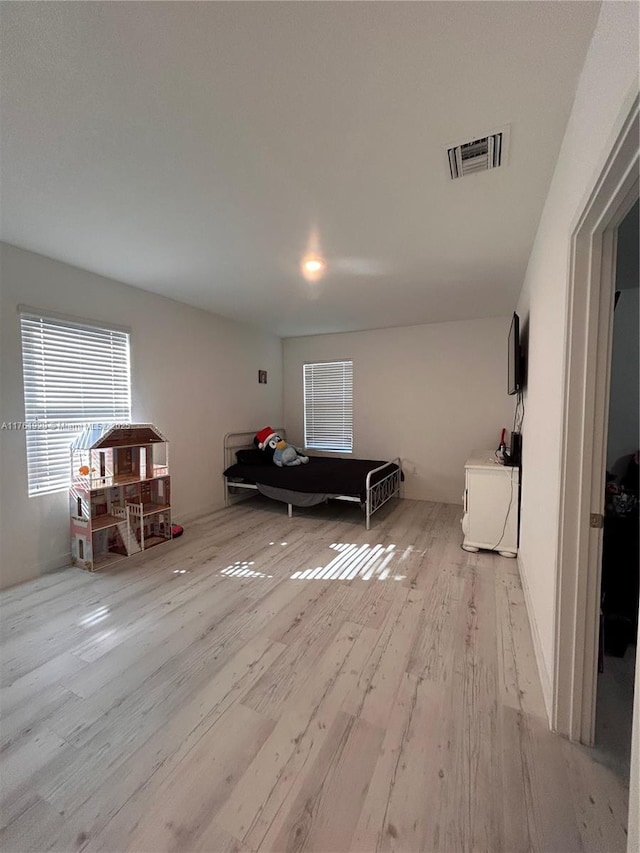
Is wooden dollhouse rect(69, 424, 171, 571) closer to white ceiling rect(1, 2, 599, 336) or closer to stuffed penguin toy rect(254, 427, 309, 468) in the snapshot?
stuffed penguin toy rect(254, 427, 309, 468)


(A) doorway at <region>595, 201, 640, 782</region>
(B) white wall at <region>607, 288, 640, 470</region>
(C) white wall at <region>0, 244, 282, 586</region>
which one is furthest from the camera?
(B) white wall at <region>607, 288, 640, 470</region>

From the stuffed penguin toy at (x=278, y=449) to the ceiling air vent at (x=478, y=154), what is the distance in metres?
3.45

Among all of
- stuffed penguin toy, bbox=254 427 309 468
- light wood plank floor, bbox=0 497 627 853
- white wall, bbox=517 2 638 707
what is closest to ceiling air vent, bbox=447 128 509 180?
white wall, bbox=517 2 638 707

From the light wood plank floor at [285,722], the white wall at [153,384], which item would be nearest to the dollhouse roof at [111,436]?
the white wall at [153,384]

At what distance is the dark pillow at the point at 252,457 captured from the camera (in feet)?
14.9

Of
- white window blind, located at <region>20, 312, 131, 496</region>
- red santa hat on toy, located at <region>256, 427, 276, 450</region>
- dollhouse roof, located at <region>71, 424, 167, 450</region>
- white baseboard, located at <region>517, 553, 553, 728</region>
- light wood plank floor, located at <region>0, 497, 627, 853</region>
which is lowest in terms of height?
light wood plank floor, located at <region>0, 497, 627, 853</region>

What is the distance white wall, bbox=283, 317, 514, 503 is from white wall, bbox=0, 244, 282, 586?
1499 mm

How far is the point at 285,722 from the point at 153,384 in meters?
3.16

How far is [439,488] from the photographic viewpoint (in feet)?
15.4

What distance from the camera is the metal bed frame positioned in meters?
3.72

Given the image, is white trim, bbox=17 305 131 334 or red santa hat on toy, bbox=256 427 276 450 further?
red santa hat on toy, bbox=256 427 276 450

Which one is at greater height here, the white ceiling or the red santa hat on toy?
the white ceiling

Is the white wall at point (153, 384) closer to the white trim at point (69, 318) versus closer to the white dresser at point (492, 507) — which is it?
the white trim at point (69, 318)

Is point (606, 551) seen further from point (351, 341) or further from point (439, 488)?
point (351, 341)
